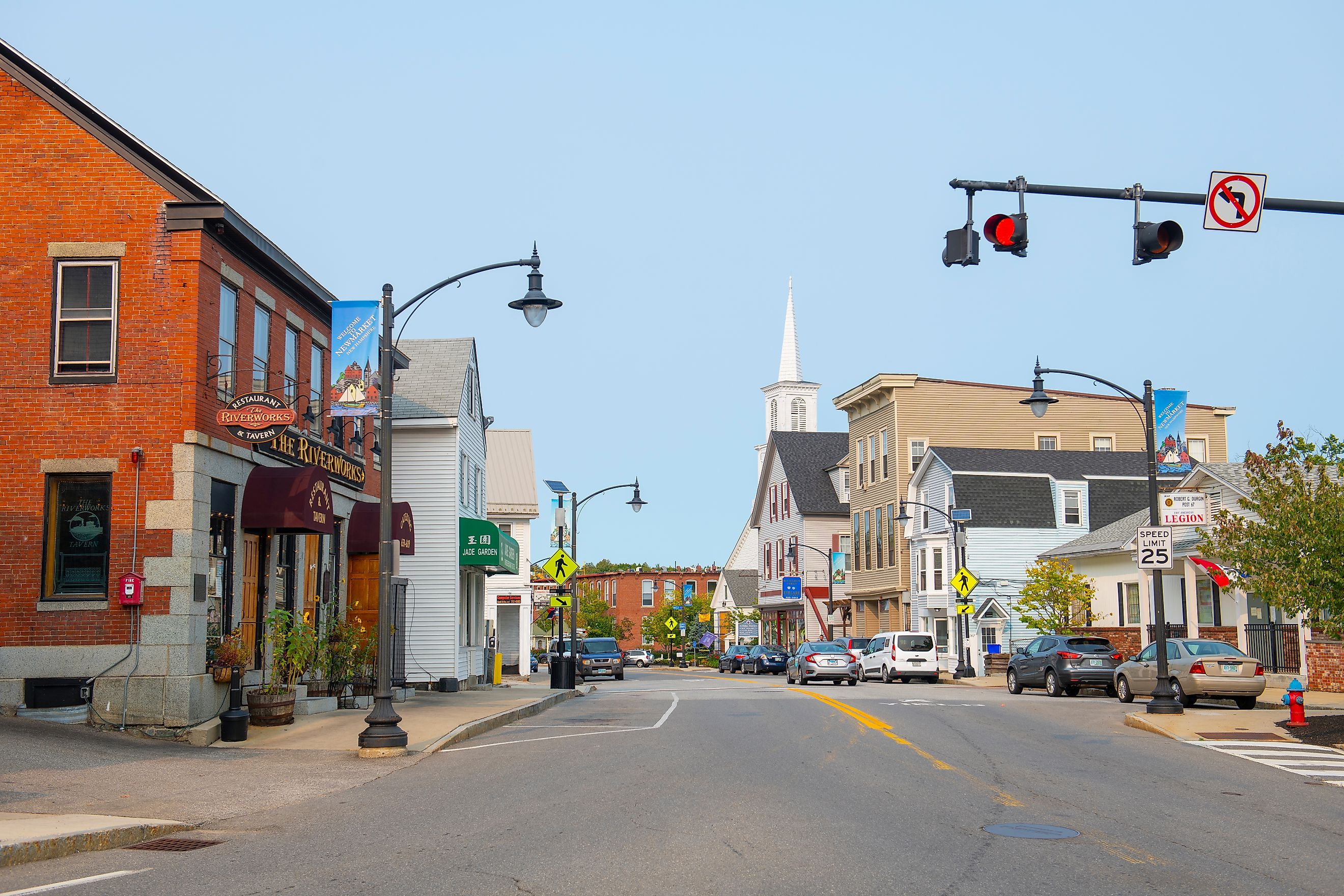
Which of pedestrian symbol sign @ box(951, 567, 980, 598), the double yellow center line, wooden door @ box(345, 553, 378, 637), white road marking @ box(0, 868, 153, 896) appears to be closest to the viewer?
white road marking @ box(0, 868, 153, 896)

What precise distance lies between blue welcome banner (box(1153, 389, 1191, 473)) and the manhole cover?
2870 centimetres

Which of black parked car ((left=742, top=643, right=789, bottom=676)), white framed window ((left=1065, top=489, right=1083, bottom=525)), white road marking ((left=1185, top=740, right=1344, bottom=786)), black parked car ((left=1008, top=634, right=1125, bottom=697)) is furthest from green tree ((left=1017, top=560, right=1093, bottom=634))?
white road marking ((left=1185, top=740, right=1344, bottom=786))

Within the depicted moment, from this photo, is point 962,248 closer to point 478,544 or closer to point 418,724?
point 418,724

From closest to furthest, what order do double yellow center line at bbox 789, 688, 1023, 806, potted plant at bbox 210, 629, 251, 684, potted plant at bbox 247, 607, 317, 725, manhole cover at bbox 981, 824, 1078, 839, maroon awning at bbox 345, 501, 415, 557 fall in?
manhole cover at bbox 981, 824, 1078, 839
double yellow center line at bbox 789, 688, 1023, 806
potted plant at bbox 210, 629, 251, 684
potted plant at bbox 247, 607, 317, 725
maroon awning at bbox 345, 501, 415, 557

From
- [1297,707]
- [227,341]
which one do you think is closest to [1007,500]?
[1297,707]

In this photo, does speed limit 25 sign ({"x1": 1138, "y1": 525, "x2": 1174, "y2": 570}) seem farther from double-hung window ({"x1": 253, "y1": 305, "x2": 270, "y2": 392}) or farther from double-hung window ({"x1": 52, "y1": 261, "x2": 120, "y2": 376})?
double-hung window ({"x1": 52, "y1": 261, "x2": 120, "y2": 376})

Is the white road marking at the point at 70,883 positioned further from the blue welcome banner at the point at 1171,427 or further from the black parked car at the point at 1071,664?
the blue welcome banner at the point at 1171,427

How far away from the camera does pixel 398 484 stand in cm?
3481

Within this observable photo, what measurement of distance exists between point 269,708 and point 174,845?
938cm

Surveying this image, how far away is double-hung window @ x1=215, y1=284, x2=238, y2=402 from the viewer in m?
20.2

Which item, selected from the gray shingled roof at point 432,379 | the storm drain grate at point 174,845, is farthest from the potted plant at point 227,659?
the gray shingled roof at point 432,379

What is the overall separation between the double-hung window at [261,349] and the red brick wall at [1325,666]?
23.6 m

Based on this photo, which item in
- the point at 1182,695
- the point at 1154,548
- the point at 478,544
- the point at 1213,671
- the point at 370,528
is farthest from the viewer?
the point at 478,544

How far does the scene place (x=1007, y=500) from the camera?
53.7 metres
